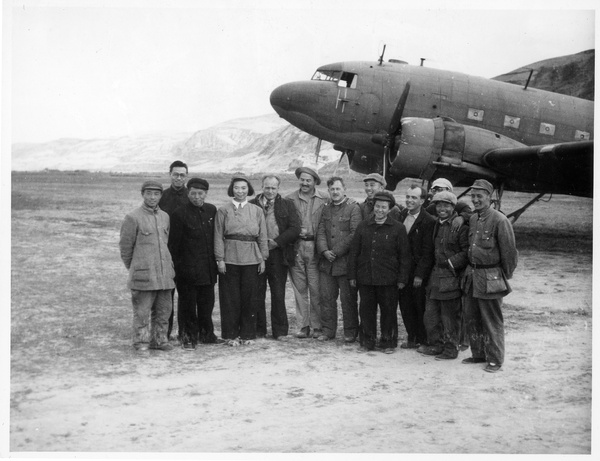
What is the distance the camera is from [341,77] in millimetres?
12352

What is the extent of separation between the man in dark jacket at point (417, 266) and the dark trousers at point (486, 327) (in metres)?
0.52

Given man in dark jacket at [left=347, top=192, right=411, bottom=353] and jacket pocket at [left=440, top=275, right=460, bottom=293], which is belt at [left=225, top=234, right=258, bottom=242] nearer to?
man in dark jacket at [left=347, top=192, right=411, bottom=353]

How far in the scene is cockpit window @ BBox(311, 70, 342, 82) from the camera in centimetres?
1244

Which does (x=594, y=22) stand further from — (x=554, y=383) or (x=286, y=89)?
(x=286, y=89)

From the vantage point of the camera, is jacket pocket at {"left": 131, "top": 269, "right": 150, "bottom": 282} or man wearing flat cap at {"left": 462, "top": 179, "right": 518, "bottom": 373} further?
jacket pocket at {"left": 131, "top": 269, "right": 150, "bottom": 282}

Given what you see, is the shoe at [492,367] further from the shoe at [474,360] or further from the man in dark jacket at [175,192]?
the man in dark jacket at [175,192]

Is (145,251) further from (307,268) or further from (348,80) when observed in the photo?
(348,80)

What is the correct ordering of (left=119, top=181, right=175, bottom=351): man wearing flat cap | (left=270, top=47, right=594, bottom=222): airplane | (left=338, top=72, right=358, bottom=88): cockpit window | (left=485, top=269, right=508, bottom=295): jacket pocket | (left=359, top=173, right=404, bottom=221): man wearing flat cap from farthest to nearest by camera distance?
(left=338, top=72, right=358, bottom=88): cockpit window → (left=270, top=47, right=594, bottom=222): airplane → (left=359, top=173, right=404, bottom=221): man wearing flat cap → (left=119, top=181, right=175, bottom=351): man wearing flat cap → (left=485, top=269, right=508, bottom=295): jacket pocket

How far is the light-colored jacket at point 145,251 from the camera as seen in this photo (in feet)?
17.2

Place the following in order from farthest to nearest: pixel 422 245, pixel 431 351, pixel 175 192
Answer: pixel 175 192
pixel 422 245
pixel 431 351

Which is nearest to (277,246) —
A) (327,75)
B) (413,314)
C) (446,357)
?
(413,314)

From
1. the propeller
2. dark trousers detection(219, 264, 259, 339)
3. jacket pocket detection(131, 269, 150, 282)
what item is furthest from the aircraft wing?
jacket pocket detection(131, 269, 150, 282)

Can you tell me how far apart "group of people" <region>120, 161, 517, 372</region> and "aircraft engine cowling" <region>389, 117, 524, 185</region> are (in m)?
4.39

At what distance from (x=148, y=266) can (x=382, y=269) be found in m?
2.31
